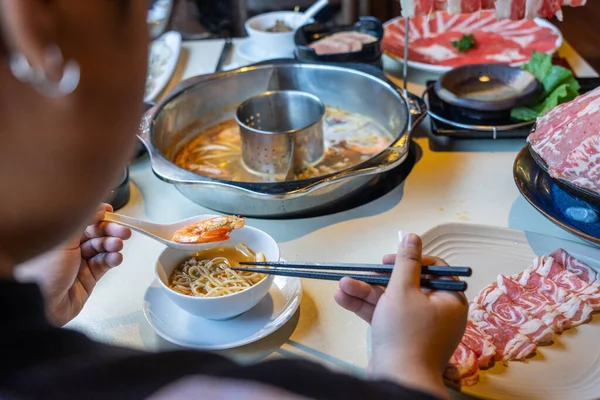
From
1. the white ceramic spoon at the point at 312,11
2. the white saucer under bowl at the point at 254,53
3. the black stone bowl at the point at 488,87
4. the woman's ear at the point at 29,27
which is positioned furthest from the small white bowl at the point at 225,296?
the white ceramic spoon at the point at 312,11

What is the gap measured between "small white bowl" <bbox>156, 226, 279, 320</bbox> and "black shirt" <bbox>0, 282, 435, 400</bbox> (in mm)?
435

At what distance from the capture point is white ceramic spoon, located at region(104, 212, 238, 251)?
1215 mm

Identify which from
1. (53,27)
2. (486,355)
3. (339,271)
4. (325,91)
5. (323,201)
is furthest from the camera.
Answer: (325,91)

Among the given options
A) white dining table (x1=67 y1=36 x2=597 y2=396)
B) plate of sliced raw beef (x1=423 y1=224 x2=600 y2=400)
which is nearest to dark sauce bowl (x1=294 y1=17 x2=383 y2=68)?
white dining table (x1=67 y1=36 x2=597 y2=396)

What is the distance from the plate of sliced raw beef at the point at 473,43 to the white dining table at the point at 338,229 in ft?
1.96

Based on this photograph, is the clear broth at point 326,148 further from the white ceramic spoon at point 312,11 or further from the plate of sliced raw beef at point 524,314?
the white ceramic spoon at point 312,11

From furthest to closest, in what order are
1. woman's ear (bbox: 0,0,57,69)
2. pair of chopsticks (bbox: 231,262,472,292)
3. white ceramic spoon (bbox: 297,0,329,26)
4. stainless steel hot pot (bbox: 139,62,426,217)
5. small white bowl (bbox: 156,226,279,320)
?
white ceramic spoon (bbox: 297,0,329,26), stainless steel hot pot (bbox: 139,62,426,217), small white bowl (bbox: 156,226,279,320), pair of chopsticks (bbox: 231,262,472,292), woman's ear (bbox: 0,0,57,69)

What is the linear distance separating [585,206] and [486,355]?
564 millimetres

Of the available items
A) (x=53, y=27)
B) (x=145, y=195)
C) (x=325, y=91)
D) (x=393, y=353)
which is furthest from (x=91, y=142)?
(x=325, y=91)

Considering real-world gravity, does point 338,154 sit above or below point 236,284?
below

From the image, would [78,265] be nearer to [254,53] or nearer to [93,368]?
[93,368]

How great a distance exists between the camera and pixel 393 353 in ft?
2.76

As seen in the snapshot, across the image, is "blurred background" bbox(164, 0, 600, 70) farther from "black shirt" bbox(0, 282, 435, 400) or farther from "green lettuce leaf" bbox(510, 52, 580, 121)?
"black shirt" bbox(0, 282, 435, 400)

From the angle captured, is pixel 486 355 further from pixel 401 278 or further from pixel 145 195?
pixel 145 195
